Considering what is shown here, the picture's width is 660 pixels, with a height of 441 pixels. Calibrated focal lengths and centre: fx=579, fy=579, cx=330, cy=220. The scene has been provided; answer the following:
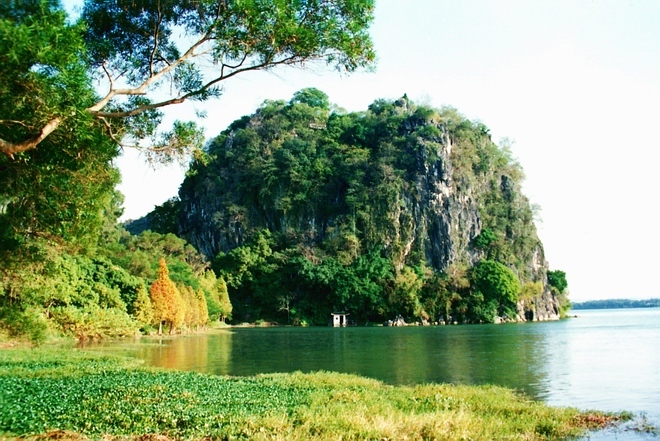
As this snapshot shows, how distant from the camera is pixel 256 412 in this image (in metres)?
10.8

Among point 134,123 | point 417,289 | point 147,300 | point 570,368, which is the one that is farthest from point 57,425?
point 417,289

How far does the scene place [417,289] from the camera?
3250 inches

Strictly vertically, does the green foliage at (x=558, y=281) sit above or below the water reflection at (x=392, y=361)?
above

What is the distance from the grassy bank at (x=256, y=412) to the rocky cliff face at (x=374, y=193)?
74.4 m

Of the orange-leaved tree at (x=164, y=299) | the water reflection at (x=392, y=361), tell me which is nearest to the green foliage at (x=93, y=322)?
the orange-leaved tree at (x=164, y=299)

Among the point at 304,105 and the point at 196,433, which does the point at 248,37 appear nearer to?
the point at 196,433

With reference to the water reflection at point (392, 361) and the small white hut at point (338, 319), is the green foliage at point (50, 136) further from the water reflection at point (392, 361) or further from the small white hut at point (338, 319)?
the small white hut at point (338, 319)

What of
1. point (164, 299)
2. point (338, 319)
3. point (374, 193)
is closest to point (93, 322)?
point (164, 299)

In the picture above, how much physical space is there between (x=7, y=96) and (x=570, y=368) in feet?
80.6

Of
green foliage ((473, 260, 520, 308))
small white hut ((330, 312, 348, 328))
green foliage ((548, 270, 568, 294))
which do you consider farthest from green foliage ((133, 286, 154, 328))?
green foliage ((548, 270, 568, 294))

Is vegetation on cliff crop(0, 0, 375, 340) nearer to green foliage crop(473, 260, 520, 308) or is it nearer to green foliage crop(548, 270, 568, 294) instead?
green foliage crop(473, 260, 520, 308)

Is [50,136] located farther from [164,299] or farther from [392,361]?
[164,299]

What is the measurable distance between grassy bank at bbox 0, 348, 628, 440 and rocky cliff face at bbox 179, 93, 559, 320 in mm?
74370

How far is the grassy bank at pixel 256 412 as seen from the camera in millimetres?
9281
